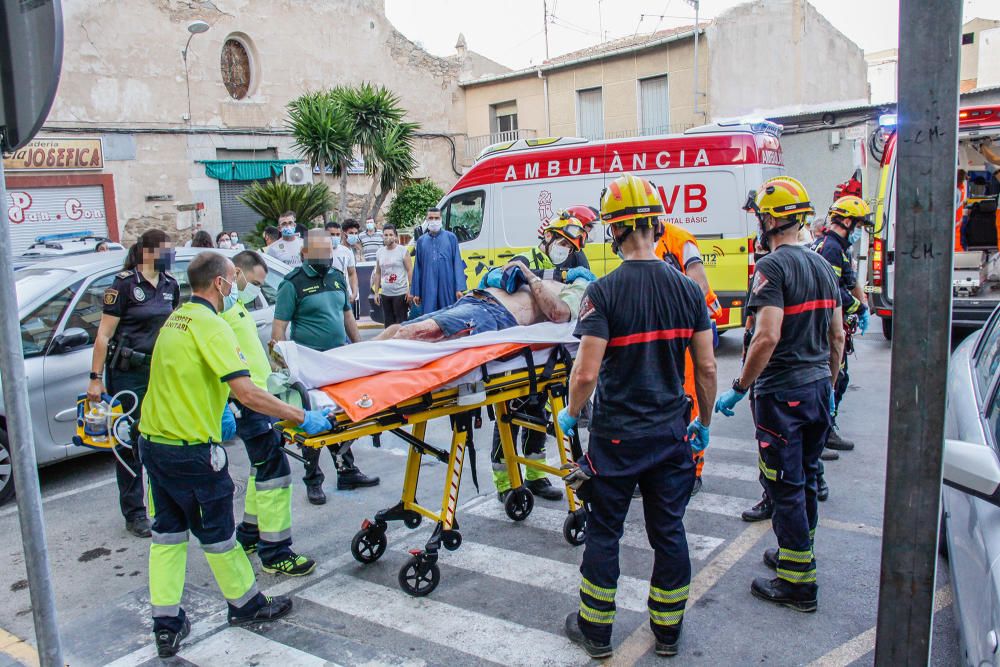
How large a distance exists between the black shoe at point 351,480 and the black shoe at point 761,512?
266 centimetres

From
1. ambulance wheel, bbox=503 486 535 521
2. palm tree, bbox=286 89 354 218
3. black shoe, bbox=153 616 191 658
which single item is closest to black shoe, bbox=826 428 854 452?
ambulance wheel, bbox=503 486 535 521

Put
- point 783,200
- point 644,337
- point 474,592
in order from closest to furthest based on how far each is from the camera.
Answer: point 644,337 < point 783,200 < point 474,592

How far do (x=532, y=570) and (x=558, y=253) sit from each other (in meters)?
2.08

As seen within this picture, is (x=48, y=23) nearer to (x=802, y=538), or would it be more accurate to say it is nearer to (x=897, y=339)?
(x=897, y=339)

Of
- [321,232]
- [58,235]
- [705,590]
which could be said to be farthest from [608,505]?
[58,235]

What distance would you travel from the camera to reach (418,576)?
4.18 metres

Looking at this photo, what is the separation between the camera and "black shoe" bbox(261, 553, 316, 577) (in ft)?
14.8

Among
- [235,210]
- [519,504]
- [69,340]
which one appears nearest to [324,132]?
[235,210]

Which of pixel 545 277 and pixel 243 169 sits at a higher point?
pixel 243 169

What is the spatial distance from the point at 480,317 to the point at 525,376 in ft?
1.93

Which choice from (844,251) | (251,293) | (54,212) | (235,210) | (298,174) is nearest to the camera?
(844,251)

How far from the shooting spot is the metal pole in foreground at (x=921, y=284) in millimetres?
1941

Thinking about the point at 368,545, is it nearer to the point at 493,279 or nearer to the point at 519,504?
the point at 519,504

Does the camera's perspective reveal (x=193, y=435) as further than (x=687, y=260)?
No
